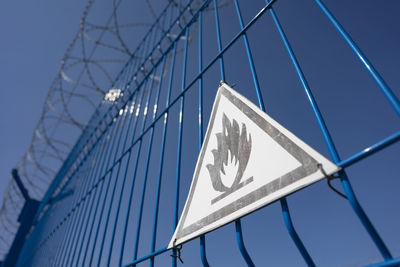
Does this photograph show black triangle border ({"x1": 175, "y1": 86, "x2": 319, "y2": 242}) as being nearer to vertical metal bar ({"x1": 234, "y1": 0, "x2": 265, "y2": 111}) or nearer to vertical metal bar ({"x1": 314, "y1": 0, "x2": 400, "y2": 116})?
vertical metal bar ({"x1": 234, "y1": 0, "x2": 265, "y2": 111})

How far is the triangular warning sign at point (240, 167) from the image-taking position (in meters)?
0.92

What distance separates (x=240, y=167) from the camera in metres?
1.17

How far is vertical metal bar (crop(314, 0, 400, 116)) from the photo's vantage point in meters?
0.77

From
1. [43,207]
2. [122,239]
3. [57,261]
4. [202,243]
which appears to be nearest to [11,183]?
[43,207]

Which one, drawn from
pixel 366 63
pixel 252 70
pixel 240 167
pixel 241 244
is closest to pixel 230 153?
pixel 240 167

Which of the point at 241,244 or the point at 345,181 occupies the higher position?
the point at 345,181

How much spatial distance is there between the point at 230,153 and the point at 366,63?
0.69 metres

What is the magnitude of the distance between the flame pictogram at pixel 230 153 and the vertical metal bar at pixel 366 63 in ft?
1.76

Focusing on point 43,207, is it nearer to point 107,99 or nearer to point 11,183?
point 11,183

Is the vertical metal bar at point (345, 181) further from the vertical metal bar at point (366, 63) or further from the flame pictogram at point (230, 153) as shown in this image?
the flame pictogram at point (230, 153)

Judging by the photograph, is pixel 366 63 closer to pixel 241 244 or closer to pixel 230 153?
pixel 230 153

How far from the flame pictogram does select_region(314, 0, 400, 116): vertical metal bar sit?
1.76 ft

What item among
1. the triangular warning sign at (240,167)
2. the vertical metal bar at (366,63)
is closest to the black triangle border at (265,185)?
the triangular warning sign at (240,167)

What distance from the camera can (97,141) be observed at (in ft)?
16.6
